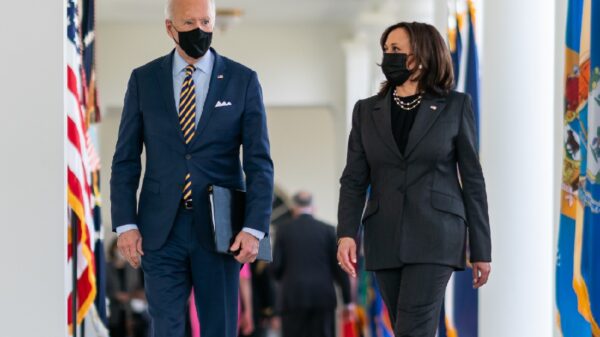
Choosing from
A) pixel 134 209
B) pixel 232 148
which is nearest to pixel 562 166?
pixel 232 148

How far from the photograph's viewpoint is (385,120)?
450cm

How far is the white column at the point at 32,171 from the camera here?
4.73 m

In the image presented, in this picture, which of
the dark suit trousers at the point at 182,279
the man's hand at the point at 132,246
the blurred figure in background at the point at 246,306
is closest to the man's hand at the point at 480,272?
the dark suit trousers at the point at 182,279

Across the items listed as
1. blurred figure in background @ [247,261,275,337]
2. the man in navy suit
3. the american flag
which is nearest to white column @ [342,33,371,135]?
blurred figure in background @ [247,261,275,337]

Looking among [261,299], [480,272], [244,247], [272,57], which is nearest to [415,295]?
[480,272]

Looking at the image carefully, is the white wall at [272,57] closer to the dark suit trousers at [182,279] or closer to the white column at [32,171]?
the white column at [32,171]

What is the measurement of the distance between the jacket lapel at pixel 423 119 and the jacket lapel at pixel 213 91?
674mm

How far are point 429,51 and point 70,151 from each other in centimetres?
220

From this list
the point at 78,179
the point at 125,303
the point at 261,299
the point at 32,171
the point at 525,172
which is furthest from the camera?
the point at 125,303

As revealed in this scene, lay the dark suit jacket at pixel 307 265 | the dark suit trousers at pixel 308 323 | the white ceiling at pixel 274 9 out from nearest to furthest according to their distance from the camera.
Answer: the dark suit jacket at pixel 307 265
the dark suit trousers at pixel 308 323
the white ceiling at pixel 274 9

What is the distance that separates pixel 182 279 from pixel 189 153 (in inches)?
17.0

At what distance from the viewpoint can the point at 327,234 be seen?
415 inches

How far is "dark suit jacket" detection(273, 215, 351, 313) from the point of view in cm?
1047

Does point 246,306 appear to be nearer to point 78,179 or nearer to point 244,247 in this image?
point 78,179
